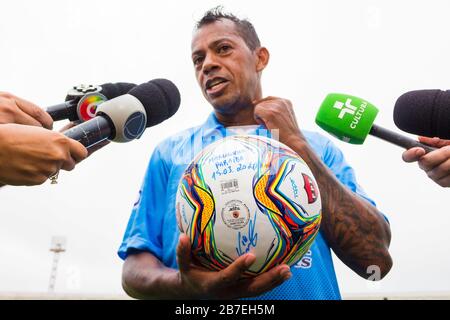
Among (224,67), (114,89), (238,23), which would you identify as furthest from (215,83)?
(114,89)

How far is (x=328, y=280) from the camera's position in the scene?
3.02m

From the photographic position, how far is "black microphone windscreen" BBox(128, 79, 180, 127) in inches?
108

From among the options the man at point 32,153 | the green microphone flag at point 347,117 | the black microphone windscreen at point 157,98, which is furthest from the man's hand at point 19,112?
the green microphone flag at point 347,117

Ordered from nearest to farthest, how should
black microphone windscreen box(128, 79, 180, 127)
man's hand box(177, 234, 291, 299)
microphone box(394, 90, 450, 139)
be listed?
man's hand box(177, 234, 291, 299) → microphone box(394, 90, 450, 139) → black microphone windscreen box(128, 79, 180, 127)

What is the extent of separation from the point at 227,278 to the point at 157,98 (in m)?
1.27

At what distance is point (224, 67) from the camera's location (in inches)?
138

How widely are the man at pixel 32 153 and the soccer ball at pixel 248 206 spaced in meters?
0.64

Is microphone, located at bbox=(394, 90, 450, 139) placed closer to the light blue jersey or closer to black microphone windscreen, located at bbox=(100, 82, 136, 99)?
the light blue jersey

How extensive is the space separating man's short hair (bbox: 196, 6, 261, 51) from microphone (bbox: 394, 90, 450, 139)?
59.7 inches

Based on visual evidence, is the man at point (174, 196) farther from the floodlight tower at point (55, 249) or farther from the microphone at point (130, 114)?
the floodlight tower at point (55, 249)

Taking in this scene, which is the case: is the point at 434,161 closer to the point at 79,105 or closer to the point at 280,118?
the point at 280,118

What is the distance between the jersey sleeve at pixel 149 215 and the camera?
320 cm

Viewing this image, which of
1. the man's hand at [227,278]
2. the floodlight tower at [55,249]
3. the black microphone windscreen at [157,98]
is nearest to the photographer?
the man's hand at [227,278]

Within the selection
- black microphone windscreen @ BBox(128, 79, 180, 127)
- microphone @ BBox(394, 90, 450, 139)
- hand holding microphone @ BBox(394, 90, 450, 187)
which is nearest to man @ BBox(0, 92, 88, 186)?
black microphone windscreen @ BBox(128, 79, 180, 127)
